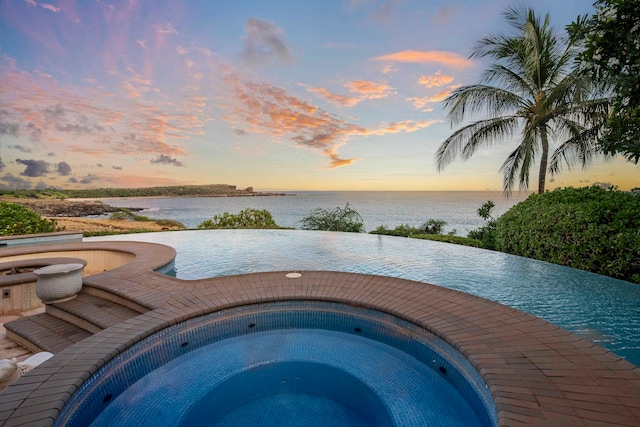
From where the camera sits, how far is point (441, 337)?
300 cm

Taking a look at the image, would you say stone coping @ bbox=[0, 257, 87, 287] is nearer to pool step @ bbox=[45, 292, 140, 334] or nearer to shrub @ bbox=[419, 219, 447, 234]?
Result: pool step @ bbox=[45, 292, 140, 334]

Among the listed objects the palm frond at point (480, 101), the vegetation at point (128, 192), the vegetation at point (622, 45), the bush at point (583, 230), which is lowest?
the bush at point (583, 230)

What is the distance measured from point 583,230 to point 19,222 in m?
15.3

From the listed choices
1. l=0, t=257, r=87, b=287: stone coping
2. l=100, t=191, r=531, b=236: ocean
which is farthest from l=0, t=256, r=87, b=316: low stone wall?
l=100, t=191, r=531, b=236: ocean

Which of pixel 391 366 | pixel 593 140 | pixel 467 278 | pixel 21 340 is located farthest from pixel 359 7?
pixel 21 340

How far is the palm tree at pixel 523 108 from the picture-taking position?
830 centimetres

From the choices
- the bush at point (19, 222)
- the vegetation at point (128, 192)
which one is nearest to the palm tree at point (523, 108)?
the bush at point (19, 222)

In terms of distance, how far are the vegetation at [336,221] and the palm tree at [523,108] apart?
5.30m

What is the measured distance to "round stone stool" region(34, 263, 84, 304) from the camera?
12.8 ft

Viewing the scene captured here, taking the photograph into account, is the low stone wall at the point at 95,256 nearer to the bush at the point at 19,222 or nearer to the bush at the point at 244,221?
the bush at the point at 19,222

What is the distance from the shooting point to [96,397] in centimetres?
242

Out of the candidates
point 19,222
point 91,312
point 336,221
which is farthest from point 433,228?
point 19,222

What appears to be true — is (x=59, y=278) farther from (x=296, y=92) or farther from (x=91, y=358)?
(x=296, y=92)

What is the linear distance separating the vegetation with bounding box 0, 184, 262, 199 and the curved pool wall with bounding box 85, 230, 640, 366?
13.5 metres
